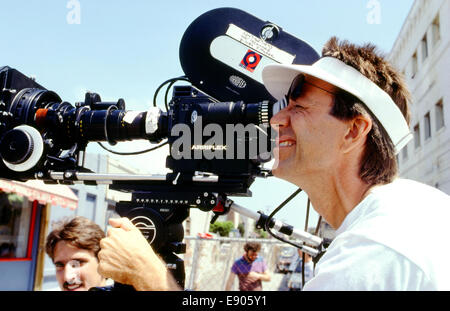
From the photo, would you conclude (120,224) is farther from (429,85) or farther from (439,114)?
(429,85)

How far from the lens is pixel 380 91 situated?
1425 mm

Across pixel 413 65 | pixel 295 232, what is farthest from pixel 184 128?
pixel 413 65

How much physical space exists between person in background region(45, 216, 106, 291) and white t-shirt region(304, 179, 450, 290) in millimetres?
1937

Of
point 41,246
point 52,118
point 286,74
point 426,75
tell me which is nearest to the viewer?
point 286,74

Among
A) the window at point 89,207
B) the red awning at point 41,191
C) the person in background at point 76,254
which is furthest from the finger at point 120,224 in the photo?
the window at point 89,207

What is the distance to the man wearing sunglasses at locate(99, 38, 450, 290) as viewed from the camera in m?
0.95

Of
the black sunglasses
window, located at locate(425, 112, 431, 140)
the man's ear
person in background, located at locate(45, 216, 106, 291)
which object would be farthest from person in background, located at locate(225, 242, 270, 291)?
window, located at locate(425, 112, 431, 140)

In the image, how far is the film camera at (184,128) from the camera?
1.73m

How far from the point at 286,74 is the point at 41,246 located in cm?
1013

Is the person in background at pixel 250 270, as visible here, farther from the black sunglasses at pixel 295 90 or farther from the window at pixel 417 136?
the window at pixel 417 136

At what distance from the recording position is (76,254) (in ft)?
8.51

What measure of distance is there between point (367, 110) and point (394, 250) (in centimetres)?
70
